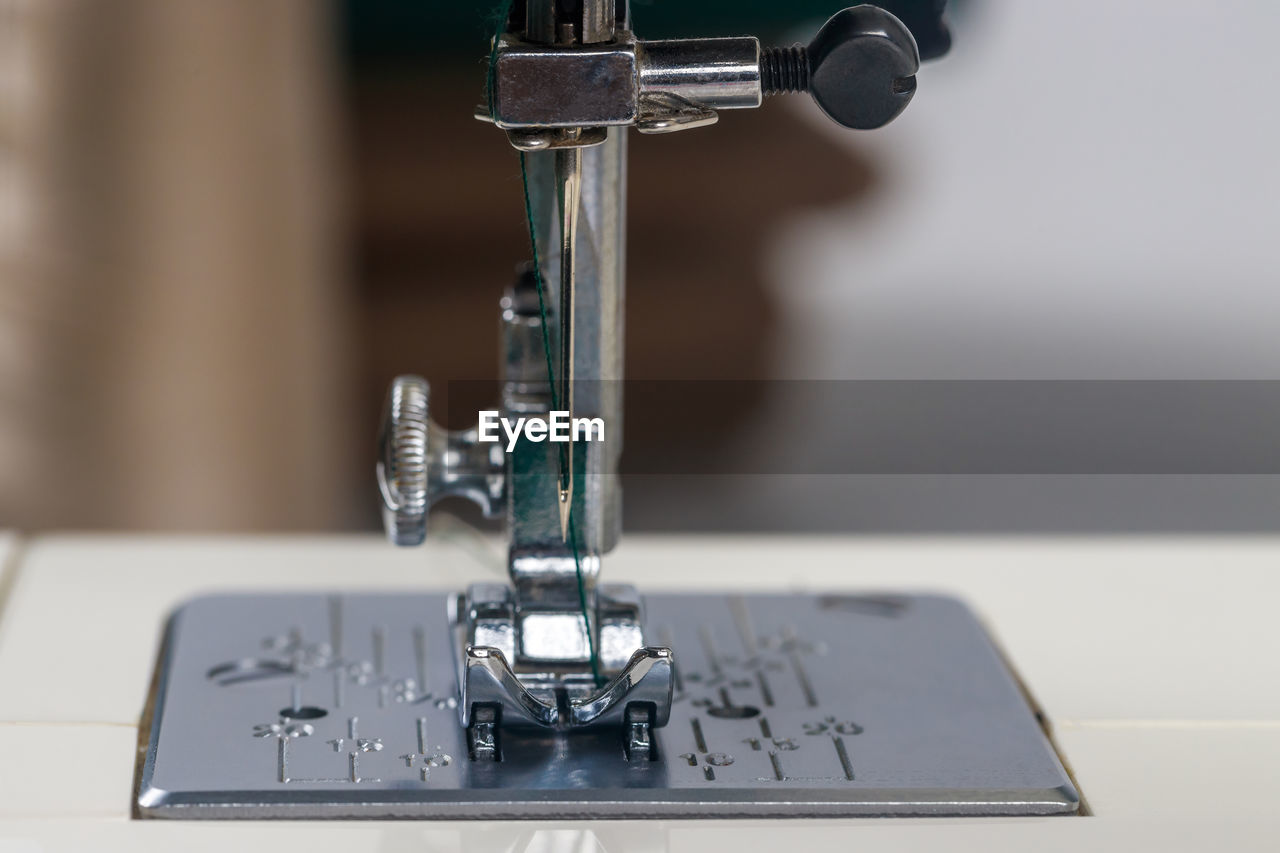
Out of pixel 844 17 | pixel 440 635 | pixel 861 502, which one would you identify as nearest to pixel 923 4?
pixel 844 17

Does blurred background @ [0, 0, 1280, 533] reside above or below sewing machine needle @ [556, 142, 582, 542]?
above

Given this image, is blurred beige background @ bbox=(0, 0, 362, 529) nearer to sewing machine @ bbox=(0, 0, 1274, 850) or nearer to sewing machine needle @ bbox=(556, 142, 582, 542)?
sewing machine @ bbox=(0, 0, 1274, 850)

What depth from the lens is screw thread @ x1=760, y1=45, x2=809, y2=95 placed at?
62 centimetres

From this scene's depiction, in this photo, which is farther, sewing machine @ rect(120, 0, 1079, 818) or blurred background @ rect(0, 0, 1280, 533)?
blurred background @ rect(0, 0, 1280, 533)

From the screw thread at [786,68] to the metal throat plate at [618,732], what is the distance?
0.29 metres

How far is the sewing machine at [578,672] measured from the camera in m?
0.63

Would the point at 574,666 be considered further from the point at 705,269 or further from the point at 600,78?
the point at 705,269

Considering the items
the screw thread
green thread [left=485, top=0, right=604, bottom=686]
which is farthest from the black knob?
green thread [left=485, top=0, right=604, bottom=686]

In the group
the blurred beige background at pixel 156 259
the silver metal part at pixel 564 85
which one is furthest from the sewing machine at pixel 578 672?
the blurred beige background at pixel 156 259

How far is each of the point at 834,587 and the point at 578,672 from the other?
0.84 ft

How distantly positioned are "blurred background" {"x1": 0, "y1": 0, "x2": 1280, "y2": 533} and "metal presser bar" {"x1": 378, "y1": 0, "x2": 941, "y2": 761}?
73 millimetres

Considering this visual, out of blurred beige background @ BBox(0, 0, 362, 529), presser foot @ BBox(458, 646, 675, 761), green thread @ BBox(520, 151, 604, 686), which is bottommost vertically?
presser foot @ BBox(458, 646, 675, 761)

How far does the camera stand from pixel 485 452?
73cm

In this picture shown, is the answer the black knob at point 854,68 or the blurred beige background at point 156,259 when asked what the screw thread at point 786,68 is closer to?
the black knob at point 854,68
